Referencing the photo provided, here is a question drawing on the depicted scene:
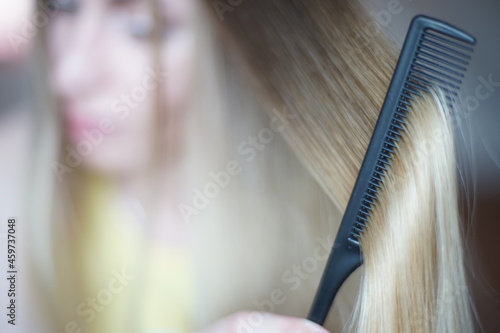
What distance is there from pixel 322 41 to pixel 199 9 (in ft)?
0.52

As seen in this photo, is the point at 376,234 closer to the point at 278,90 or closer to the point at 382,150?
the point at 382,150

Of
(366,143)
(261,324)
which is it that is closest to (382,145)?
(366,143)

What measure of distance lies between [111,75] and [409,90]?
0.36m

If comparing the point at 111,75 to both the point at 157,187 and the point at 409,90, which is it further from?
the point at 409,90

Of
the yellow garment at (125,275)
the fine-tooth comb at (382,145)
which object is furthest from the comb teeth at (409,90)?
Answer: the yellow garment at (125,275)

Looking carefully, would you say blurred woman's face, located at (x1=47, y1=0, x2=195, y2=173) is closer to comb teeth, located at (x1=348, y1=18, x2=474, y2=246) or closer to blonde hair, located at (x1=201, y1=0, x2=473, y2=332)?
blonde hair, located at (x1=201, y1=0, x2=473, y2=332)

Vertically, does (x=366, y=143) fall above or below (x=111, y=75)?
below

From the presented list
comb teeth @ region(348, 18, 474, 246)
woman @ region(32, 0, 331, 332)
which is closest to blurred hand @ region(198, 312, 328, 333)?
woman @ region(32, 0, 331, 332)

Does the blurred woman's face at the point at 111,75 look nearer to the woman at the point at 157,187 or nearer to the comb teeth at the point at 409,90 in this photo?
the woman at the point at 157,187

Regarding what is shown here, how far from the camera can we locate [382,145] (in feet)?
2.15

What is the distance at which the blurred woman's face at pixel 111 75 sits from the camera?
2.09 ft

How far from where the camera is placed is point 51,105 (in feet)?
2.08

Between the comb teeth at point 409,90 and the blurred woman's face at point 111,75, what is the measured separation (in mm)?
263

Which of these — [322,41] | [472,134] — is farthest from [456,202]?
[322,41]
